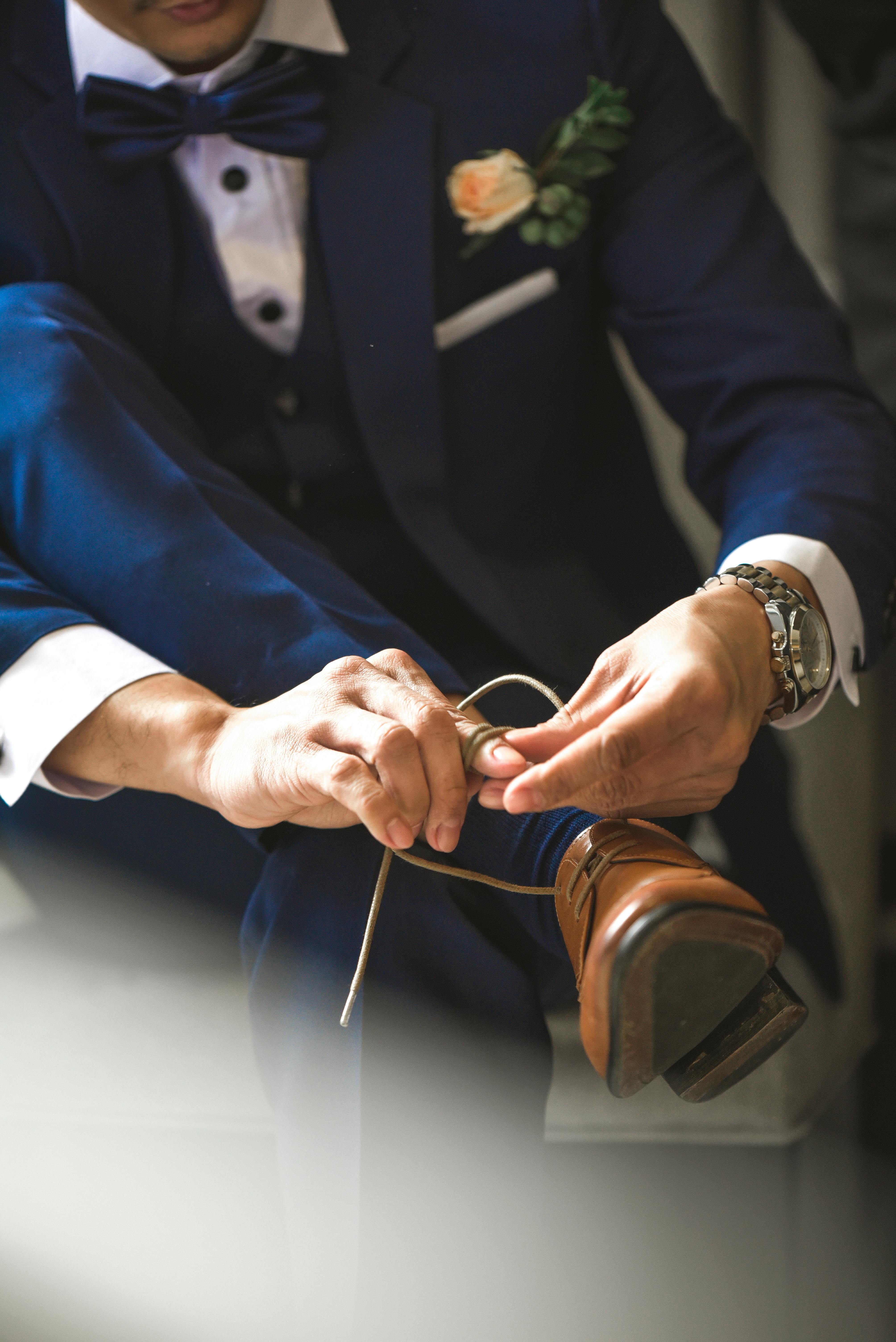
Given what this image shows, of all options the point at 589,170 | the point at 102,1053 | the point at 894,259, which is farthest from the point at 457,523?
the point at 894,259

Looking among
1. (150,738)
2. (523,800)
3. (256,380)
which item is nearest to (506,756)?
(523,800)

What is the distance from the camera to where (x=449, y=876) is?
37cm

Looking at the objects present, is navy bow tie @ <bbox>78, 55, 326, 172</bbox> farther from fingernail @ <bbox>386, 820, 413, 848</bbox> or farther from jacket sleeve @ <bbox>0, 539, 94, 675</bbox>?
fingernail @ <bbox>386, 820, 413, 848</bbox>

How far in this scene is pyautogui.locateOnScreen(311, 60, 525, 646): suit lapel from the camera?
Answer: 435 mm

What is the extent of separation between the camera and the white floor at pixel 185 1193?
1.42ft

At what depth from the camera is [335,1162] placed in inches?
14.6

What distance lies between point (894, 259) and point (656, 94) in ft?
0.98

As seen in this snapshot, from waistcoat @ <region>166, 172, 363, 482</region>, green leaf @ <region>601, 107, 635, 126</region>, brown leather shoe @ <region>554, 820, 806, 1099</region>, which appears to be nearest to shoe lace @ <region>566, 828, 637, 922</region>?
brown leather shoe @ <region>554, 820, 806, 1099</region>

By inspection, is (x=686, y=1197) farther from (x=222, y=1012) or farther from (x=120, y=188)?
(x=120, y=188)

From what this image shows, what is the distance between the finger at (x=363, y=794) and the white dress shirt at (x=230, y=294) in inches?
3.6

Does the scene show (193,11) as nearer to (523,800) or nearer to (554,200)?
(554,200)

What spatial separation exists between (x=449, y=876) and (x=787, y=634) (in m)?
0.14

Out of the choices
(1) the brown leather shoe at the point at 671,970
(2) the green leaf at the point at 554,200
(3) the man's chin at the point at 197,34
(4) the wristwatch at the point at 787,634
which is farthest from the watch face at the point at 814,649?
(3) the man's chin at the point at 197,34

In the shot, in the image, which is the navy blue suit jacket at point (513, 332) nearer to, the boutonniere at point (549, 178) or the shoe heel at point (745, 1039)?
the boutonniere at point (549, 178)
